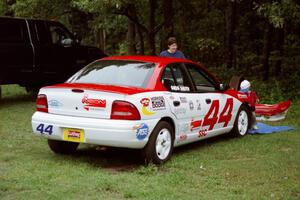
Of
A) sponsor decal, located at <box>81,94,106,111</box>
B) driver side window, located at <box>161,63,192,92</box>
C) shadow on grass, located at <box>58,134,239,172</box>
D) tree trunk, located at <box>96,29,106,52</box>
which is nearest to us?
sponsor decal, located at <box>81,94,106,111</box>

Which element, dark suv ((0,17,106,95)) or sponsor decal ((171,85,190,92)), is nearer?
sponsor decal ((171,85,190,92))

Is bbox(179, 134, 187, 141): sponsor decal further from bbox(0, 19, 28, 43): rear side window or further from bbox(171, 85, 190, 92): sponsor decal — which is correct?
bbox(0, 19, 28, 43): rear side window

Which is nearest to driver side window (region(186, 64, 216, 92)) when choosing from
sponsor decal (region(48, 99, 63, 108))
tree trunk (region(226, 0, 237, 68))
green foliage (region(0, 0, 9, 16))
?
sponsor decal (region(48, 99, 63, 108))

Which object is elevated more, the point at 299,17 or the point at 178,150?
the point at 299,17

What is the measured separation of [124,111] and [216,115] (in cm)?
238

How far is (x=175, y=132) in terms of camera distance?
25.9 feet

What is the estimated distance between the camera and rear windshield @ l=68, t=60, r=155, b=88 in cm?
775

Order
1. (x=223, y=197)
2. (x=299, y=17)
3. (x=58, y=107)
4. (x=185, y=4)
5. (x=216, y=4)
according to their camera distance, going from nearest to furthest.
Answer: (x=223, y=197), (x=58, y=107), (x=299, y=17), (x=185, y=4), (x=216, y=4)

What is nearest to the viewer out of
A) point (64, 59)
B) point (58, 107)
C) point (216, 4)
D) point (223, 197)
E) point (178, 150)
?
point (223, 197)

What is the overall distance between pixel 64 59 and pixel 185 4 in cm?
985

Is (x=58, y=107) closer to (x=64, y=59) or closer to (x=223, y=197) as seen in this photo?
(x=223, y=197)

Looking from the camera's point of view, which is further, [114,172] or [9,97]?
[9,97]

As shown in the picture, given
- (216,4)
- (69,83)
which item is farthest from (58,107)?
(216,4)

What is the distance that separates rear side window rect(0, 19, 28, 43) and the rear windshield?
20.2 ft
